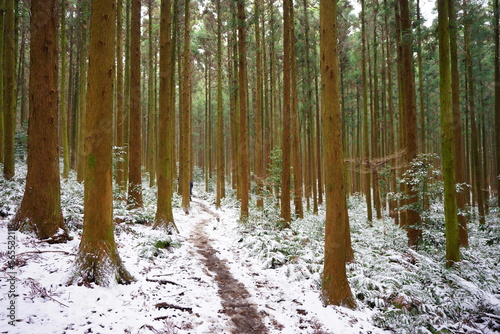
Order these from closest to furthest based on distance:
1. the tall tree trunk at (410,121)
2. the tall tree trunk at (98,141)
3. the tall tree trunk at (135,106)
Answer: the tall tree trunk at (98,141) → the tall tree trunk at (410,121) → the tall tree trunk at (135,106)

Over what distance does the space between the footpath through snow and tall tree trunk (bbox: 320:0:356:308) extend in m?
0.44

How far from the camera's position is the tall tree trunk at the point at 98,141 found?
4477 mm

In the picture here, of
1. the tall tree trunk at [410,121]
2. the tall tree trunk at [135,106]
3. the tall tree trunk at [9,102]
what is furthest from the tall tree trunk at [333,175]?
the tall tree trunk at [9,102]

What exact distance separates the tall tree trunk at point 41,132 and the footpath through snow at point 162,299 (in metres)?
0.44

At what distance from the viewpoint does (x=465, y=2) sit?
13.0 m

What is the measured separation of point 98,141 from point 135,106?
21.4 feet

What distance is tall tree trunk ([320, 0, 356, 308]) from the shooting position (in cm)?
504

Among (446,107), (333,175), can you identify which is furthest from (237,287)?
(446,107)

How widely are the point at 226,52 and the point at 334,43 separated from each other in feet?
61.1

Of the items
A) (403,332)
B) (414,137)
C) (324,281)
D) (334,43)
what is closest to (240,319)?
(324,281)

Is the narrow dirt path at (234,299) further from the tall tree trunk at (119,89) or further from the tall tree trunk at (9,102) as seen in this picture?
the tall tree trunk at (9,102)

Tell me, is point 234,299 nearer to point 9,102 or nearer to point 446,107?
point 446,107

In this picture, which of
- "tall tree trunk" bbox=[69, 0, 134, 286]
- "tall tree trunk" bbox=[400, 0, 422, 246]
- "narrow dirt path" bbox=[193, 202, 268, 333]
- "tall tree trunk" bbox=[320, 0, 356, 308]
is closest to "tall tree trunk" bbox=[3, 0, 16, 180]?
"tall tree trunk" bbox=[69, 0, 134, 286]

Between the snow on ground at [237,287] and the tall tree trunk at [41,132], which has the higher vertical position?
the tall tree trunk at [41,132]
